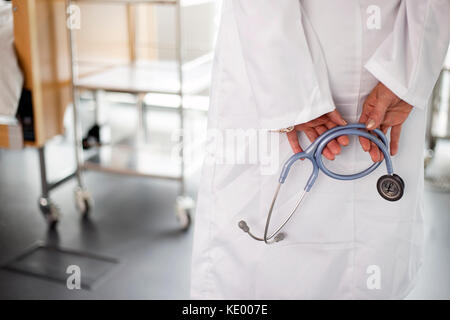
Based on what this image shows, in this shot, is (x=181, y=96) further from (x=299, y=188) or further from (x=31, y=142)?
(x=299, y=188)

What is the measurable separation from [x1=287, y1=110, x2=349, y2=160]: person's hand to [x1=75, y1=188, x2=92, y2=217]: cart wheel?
156cm

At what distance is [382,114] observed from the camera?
123 centimetres

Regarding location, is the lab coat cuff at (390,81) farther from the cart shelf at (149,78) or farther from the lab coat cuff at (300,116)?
the cart shelf at (149,78)

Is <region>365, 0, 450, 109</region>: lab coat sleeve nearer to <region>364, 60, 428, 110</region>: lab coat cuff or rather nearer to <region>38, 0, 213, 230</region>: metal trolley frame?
<region>364, 60, 428, 110</region>: lab coat cuff

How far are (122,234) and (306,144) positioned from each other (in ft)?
4.52

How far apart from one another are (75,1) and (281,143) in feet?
5.27

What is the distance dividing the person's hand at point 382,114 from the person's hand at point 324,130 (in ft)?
0.17

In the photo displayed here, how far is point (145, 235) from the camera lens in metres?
2.48

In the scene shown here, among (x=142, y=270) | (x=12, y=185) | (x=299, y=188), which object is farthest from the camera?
(x=12, y=185)

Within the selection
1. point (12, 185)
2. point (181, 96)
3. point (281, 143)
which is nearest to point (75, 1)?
point (181, 96)

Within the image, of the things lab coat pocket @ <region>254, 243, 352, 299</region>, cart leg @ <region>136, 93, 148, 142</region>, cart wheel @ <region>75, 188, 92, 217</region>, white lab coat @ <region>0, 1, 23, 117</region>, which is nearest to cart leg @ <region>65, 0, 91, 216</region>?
cart wheel @ <region>75, 188, 92, 217</region>

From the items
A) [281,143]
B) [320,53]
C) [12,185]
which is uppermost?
[320,53]

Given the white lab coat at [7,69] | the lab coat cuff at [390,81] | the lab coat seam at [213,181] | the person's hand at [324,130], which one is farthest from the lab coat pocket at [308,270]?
the white lab coat at [7,69]
